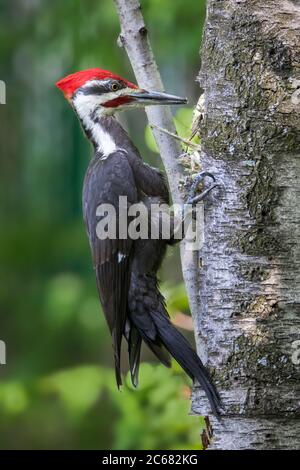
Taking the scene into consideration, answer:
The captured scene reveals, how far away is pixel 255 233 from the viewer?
3064 millimetres

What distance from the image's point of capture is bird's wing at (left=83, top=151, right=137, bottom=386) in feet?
11.8

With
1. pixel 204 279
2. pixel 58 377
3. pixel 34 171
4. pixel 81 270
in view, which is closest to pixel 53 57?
pixel 34 171

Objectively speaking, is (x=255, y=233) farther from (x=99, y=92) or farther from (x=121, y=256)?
(x=99, y=92)

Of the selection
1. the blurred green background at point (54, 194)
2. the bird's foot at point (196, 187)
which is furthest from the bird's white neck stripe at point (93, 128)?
the blurred green background at point (54, 194)

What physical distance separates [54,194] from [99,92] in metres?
2.49

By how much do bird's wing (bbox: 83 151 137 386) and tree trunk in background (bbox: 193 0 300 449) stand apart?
1.72ft

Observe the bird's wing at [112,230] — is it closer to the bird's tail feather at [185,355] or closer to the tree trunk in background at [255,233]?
the bird's tail feather at [185,355]

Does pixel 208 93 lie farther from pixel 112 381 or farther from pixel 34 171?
pixel 34 171

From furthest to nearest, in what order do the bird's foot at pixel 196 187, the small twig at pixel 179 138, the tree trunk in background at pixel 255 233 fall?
the small twig at pixel 179 138 < the bird's foot at pixel 196 187 < the tree trunk in background at pixel 255 233

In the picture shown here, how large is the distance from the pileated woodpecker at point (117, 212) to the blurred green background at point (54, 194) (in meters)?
1.81

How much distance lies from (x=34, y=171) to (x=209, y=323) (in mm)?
3744

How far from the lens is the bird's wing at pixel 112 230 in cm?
360

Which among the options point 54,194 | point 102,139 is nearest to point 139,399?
point 102,139

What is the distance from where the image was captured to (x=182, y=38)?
19.8 ft
